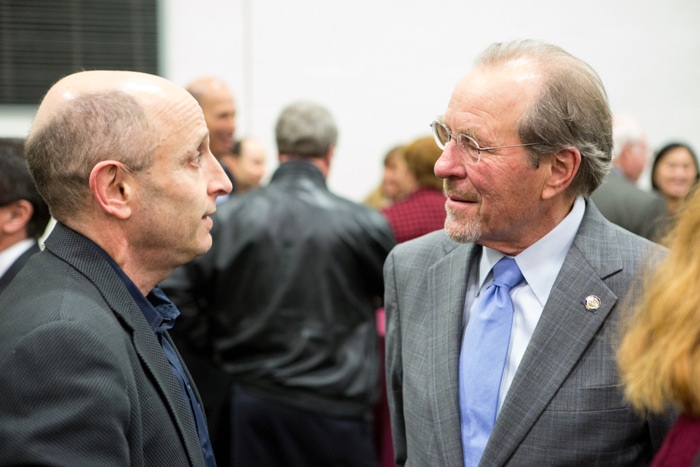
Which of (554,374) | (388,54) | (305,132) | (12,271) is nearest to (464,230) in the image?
(554,374)

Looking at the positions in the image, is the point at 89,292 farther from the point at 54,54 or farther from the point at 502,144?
the point at 54,54

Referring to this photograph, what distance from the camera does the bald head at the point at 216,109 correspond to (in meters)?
4.32

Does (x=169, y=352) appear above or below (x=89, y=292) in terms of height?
below

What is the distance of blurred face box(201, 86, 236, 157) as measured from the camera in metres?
4.31

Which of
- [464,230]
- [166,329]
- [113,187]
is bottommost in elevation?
[166,329]

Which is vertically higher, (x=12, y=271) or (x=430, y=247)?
(x=430, y=247)

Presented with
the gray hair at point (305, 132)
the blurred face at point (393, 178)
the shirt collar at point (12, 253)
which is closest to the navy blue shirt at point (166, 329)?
the shirt collar at point (12, 253)

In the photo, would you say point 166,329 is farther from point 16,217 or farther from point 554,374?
point 16,217

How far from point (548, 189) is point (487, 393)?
0.44m

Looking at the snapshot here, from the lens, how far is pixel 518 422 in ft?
5.45

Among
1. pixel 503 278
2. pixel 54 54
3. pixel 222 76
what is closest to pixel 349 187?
pixel 222 76

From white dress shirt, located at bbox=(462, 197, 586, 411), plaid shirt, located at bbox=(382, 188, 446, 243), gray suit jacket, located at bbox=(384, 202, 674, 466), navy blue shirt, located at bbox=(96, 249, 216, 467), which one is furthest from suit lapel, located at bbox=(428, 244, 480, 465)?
plaid shirt, located at bbox=(382, 188, 446, 243)

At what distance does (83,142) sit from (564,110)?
94 centimetres

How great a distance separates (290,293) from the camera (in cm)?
342
